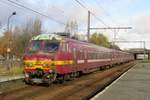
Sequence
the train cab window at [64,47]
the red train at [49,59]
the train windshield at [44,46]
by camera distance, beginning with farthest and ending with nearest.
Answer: the train cab window at [64,47], the train windshield at [44,46], the red train at [49,59]

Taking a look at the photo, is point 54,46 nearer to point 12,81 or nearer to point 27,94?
point 12,81

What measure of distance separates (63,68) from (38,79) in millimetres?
1941

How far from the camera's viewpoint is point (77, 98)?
15.3 meters

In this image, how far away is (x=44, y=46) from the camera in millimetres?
21047

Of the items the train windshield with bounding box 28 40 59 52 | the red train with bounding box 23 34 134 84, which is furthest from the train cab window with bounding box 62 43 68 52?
the train windshield with bounding box 28 40 59 52

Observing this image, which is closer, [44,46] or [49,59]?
[49,59]

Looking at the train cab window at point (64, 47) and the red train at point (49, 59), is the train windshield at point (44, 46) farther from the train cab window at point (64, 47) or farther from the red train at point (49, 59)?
the train cab window at point (64, 47)

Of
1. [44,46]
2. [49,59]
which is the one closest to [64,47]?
[44,46]

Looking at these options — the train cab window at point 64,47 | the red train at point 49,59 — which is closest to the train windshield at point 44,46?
the red train at point 49,59

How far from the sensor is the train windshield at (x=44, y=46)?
20.8 metres

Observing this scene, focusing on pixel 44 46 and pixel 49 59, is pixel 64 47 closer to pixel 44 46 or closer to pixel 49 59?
pixel 44 46

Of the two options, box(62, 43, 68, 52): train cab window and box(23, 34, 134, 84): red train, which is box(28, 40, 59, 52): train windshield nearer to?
box(23, 34, 134, 84): red train

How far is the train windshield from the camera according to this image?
20.8 metres

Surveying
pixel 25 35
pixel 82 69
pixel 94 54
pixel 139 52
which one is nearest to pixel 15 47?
pixel 25 35
